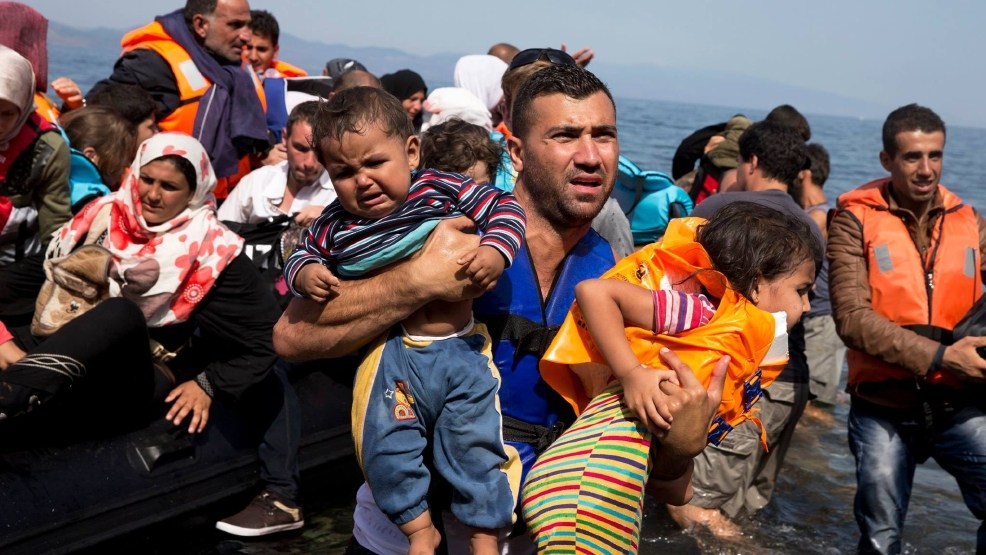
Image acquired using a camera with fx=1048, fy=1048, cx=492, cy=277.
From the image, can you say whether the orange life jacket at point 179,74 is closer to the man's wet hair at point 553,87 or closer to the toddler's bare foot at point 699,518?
the toddler's bare foot at point 699,518

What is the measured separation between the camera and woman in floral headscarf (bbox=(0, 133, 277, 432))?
14.4 feet

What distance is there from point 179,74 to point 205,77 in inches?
6.9

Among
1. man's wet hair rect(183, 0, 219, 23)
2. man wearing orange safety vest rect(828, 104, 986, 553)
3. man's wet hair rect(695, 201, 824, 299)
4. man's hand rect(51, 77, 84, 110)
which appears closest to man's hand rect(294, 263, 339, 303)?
man's wet hair rect(695, 201, 824, 299)

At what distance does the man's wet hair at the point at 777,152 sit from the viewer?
6.03 metres

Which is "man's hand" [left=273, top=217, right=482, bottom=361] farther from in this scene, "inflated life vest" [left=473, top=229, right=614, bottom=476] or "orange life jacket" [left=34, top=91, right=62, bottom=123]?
"orange life jacket" [left=34, top=91, right=62, bottom=123]

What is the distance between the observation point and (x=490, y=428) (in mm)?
2936

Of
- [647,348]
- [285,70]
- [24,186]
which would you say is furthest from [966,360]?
[285,70]

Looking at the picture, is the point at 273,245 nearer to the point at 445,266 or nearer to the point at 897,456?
the point at 445,266

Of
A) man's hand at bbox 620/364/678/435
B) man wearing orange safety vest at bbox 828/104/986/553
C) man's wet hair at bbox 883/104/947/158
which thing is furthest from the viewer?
man's wet hair at bbox 883/104/947/158

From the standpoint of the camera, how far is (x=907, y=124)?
564 cm

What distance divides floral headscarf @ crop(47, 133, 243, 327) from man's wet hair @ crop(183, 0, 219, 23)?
2.55m

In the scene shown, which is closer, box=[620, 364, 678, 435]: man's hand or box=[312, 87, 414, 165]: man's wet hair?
box=[620, 364, 678, 435]: man's hand

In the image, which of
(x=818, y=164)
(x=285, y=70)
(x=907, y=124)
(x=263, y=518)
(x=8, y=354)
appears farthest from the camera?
(x=285, y=70)

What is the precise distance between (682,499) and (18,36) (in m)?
4.73
